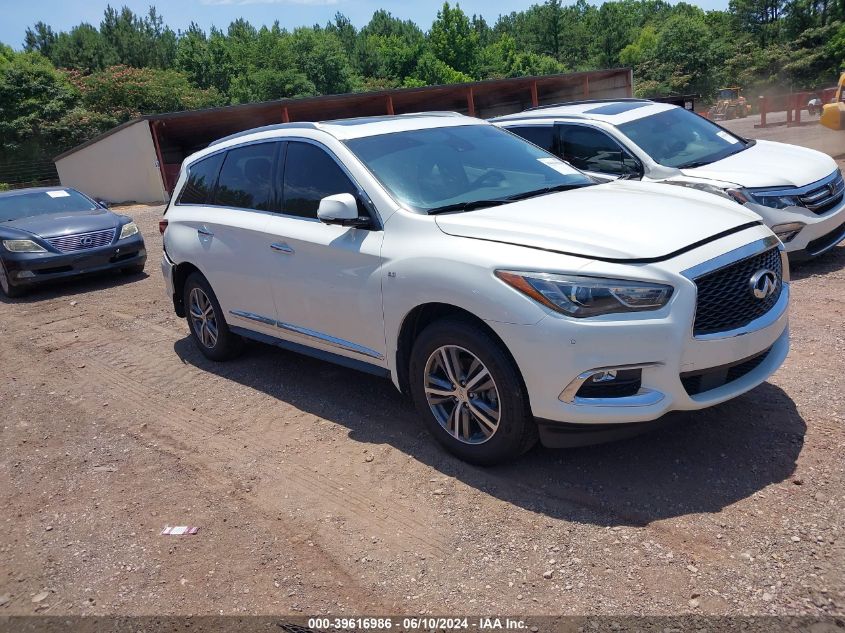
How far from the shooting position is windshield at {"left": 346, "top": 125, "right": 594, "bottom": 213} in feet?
14.3

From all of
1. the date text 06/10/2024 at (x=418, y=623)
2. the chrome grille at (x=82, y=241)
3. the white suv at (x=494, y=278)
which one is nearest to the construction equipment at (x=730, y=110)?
the chrome grille at (x=82, y=241)

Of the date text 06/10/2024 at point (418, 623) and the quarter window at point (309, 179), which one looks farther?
the quarter window at point (309, 179)

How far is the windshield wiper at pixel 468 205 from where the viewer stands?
4.21 metres

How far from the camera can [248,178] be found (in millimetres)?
5484

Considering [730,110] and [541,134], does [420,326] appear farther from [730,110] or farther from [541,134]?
[730,110]

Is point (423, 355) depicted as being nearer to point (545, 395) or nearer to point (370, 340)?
point (370, 340)

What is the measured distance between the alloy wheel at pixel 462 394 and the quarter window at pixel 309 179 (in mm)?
1283

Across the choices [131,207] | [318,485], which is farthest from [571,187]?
[131,207]

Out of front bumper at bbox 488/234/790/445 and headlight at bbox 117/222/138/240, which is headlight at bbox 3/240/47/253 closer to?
headlight at bbox 117/222/138/240

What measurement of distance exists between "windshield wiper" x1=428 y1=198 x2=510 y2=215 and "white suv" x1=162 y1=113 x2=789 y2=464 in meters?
0.01

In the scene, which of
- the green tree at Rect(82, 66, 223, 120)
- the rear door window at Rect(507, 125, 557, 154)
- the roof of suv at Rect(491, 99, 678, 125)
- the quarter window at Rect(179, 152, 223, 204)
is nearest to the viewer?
the quarter window at Rect(179, 152, 223, 204)

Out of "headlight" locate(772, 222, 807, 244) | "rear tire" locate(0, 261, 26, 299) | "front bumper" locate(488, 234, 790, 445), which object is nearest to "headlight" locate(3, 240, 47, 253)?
"rear tire" locate(0, 261, 26, 299)

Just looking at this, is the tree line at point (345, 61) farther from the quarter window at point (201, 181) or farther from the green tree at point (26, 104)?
the quarter window at point (201, 181)

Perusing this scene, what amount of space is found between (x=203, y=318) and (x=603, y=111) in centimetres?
489
